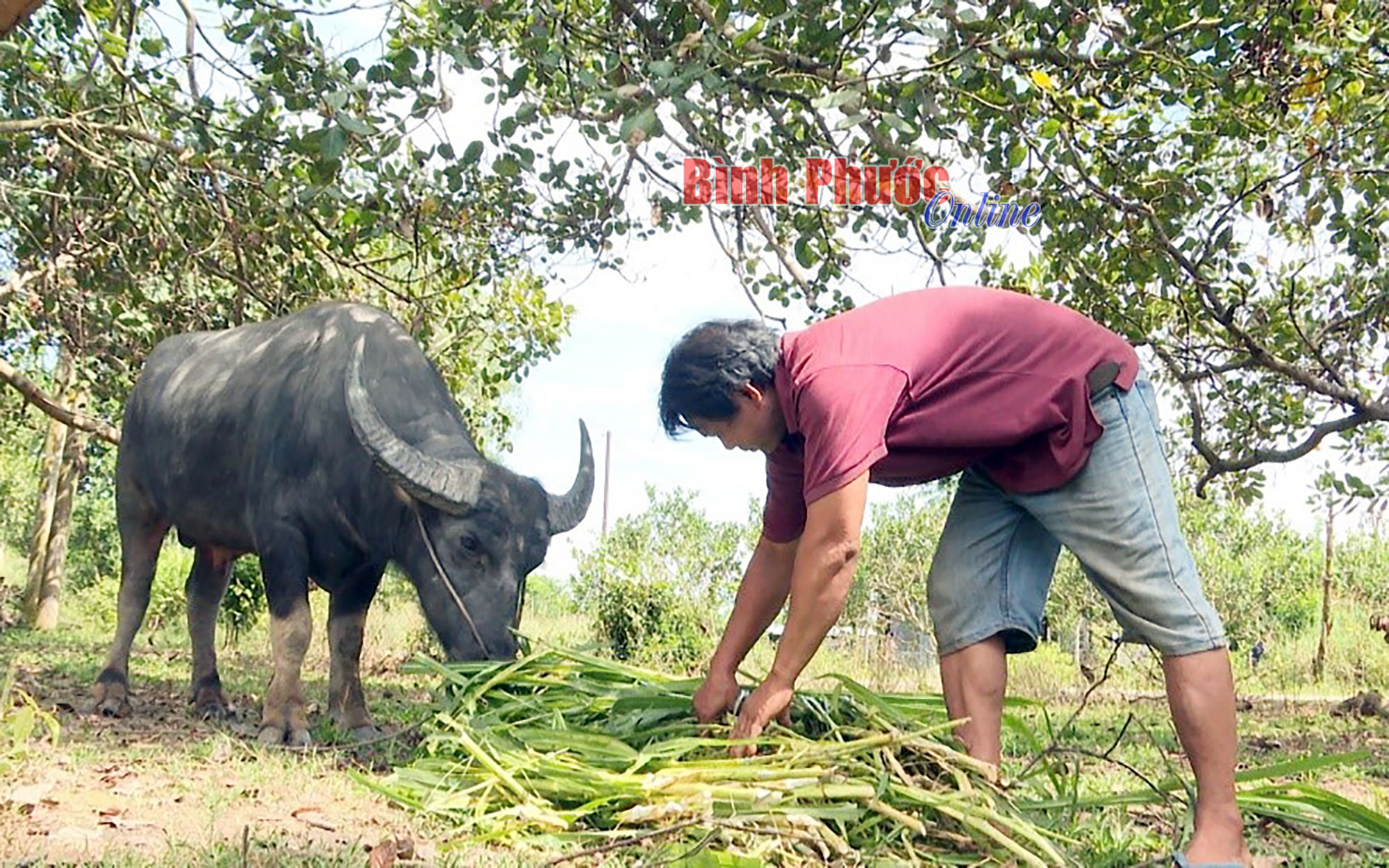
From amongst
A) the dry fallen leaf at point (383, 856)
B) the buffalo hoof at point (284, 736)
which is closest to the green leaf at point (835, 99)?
the dry fallen leaf at point (383, 856)

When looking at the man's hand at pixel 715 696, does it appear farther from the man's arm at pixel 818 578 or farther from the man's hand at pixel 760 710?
the man's arm at pixel 818 578

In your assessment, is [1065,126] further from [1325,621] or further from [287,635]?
[1325,621]

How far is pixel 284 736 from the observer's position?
4.52m

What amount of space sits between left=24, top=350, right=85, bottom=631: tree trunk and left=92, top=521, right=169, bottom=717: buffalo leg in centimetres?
725

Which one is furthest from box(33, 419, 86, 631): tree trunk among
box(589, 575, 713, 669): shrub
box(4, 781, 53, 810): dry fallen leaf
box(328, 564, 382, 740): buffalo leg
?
box(4, 781, 53, 810): dry fallen leaf

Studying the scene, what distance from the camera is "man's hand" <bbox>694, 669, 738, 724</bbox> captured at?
3.02m

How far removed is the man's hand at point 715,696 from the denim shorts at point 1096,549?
54cm

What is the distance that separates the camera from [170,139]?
230 inches

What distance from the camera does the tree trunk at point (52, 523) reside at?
42.4 ft

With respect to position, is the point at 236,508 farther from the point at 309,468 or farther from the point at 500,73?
the point at 500,73

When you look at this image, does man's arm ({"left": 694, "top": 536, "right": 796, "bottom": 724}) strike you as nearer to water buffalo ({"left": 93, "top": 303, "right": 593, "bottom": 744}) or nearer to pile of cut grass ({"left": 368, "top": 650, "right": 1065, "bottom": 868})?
pile of cut grass ({"left": 368, "top": 650, "right": 1065, "bottom": 868})

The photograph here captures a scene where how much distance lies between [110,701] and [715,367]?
13.0 ft

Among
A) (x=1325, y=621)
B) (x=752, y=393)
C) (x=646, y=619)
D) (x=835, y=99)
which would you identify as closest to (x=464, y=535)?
(x=752, y=393)

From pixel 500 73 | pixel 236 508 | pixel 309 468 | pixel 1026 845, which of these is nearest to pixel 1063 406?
pixel 1026 845
